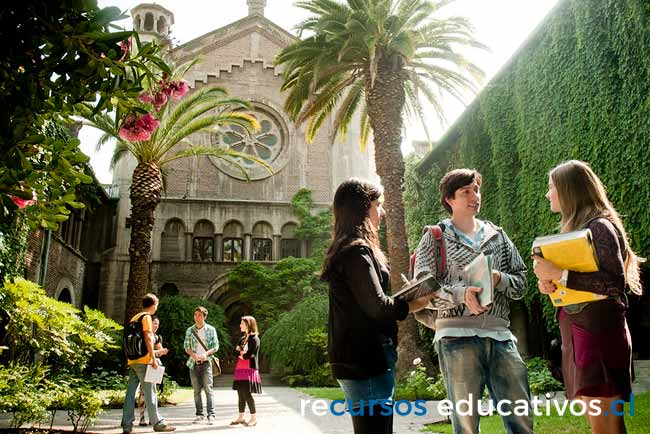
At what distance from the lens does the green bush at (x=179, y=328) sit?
22.0 m

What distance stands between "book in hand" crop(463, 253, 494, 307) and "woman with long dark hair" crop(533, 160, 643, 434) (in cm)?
31

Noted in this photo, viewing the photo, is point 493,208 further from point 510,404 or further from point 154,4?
point 154,4

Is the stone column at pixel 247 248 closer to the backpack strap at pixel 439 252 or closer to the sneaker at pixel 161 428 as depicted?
the sneaker at pixel 161 428

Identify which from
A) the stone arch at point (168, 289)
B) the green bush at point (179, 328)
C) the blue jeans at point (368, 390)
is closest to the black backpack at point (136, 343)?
the blue jeans at point (368, 390)

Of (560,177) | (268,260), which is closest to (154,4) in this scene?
(268,260)

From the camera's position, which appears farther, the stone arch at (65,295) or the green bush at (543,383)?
the stone arch at (65,295)

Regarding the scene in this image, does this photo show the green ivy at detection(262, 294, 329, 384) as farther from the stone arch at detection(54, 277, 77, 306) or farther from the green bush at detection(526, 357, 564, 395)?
the green bush at detection(526, 357, 564, 395)

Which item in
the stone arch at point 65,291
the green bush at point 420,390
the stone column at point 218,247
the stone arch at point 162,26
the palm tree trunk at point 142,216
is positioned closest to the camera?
the green bush at point 420,390

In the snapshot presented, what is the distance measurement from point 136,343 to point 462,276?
5835mm

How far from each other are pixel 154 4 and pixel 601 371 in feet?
107

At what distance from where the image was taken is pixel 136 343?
793 centimetres

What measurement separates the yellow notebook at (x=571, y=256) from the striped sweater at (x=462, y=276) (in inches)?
12.9

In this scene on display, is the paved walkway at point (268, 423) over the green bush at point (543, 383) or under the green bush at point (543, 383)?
under

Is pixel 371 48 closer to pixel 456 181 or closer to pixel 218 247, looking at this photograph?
pixel 456 181
